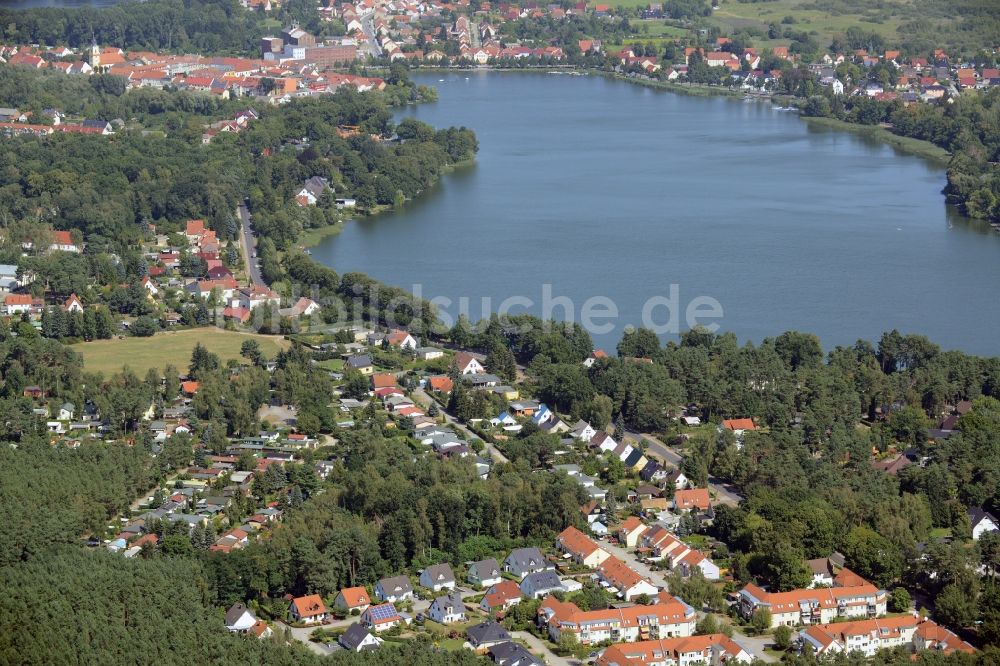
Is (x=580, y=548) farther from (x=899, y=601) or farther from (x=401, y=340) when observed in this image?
(x=401, y=340)

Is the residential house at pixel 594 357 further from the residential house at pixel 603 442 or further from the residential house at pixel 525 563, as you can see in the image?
the residential house at pixel 525 563

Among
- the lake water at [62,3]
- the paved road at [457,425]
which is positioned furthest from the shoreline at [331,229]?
the lake water at [62,3]

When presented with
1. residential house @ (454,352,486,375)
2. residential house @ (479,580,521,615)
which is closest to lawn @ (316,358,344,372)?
residential house @ (454,352,486,375)

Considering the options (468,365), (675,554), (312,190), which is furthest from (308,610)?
(312,190)

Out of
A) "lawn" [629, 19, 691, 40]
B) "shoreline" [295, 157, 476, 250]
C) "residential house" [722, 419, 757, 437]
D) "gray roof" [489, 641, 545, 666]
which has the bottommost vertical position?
"shoreline" [295, 157, 476, 250]

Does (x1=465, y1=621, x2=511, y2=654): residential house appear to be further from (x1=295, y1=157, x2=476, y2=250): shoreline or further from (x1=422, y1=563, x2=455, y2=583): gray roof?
(x1=295, y1=157, x2=476, y2=250): shoreline
